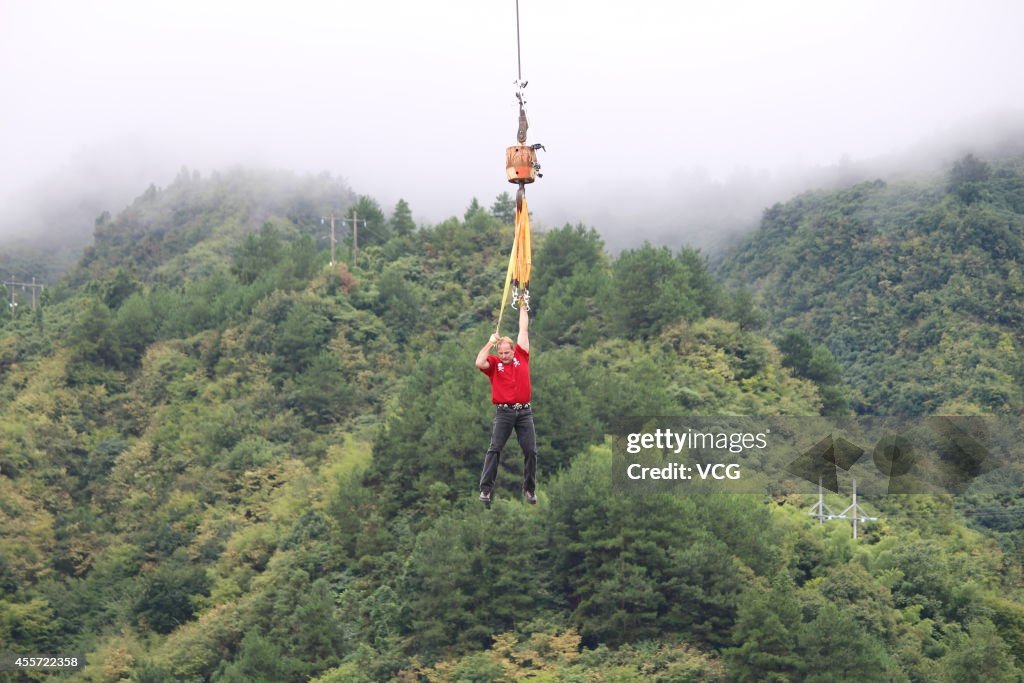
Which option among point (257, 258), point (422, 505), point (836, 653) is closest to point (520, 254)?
point (836, 653)

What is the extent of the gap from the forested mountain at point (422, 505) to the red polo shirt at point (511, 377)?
2759 cm

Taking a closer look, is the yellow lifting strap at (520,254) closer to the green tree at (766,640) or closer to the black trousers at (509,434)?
the black trousers at (509,434)

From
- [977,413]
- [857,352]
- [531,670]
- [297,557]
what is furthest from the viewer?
[857,352]

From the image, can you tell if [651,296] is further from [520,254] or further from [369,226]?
[520,254]

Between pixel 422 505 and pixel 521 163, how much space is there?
37116mm

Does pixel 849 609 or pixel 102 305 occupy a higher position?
pixel 102 305

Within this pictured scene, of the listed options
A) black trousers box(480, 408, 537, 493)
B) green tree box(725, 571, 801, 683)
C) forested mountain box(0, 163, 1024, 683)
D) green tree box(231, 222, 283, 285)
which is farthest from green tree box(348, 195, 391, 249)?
black trousers box(480, 408, 537, 493)

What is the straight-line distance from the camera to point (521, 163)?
749 inches

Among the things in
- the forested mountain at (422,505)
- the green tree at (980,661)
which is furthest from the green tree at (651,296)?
the green tree at (980,661)

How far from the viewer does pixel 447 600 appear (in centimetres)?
4959

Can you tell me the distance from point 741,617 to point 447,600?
801 centimetres

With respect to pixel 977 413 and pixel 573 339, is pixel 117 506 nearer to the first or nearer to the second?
pixel 573 339

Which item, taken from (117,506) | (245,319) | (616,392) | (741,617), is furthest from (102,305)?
(741,617)

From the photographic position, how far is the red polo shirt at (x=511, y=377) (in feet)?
64.0
